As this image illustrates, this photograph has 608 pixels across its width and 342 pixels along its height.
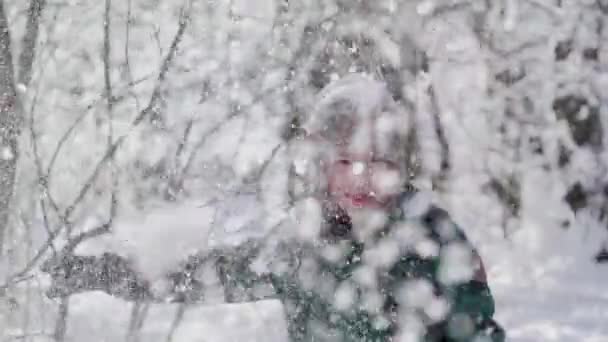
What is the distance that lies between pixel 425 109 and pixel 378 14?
15 cm

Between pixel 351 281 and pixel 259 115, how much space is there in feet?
0.85

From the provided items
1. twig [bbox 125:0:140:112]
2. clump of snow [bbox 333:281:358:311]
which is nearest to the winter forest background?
twig [bbox 125:0:140:112]

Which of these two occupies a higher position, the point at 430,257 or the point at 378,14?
the point at 378,14

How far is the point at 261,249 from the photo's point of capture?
0.82m

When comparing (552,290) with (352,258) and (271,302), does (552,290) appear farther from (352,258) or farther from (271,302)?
(271,302)

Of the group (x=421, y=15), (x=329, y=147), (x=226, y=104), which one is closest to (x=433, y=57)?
(x=421, y=15)

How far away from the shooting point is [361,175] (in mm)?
823

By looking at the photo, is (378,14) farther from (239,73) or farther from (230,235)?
(230,235)

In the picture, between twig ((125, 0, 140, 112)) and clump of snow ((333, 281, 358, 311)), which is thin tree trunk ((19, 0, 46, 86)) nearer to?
twig ((125, 0, 140, 112))

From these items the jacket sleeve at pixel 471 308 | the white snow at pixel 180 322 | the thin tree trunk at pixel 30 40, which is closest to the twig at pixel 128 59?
the thin tree trunk at pixel 30 40

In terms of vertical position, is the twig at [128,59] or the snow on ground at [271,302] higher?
the twig at [128,59]

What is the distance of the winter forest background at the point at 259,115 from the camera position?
830 millimetres

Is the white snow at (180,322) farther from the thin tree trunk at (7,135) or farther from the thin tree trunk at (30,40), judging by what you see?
the thin tree trunk at (30,40)

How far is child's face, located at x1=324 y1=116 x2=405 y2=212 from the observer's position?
0.82 m
